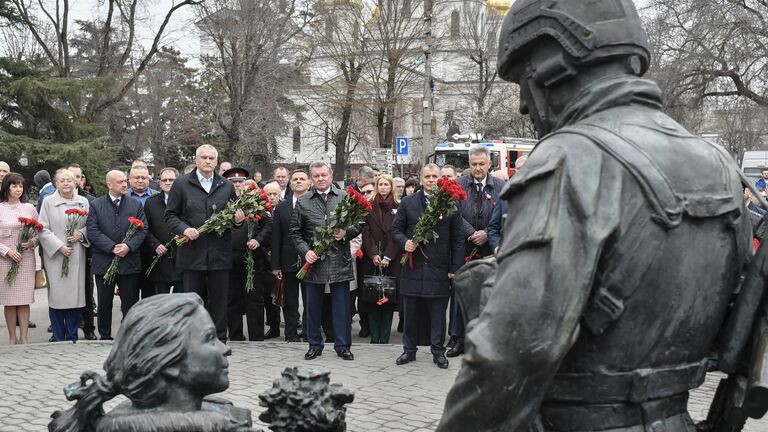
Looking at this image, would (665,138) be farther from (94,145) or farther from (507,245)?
(94,145)

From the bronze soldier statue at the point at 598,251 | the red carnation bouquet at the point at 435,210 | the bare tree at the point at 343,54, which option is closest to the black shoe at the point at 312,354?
the red carnation bouquet at the point at 435,210

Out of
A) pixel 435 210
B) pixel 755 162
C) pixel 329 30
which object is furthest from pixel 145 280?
pixel 755 162

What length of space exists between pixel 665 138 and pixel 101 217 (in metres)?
8.49

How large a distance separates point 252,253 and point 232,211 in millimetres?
1477

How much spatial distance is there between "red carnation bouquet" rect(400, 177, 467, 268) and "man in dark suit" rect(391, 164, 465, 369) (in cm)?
8

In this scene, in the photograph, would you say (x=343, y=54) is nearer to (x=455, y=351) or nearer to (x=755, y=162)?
(x=755, y=162)

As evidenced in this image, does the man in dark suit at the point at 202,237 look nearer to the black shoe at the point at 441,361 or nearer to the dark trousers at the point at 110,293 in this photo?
the dark trousers at the point at 110,293

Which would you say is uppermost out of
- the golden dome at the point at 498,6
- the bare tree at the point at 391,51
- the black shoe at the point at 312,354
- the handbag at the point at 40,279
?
the golden dome at the point at 498,6

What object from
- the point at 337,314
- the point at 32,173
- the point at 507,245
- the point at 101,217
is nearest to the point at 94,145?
the point at 32,173

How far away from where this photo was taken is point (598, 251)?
5.83 ft

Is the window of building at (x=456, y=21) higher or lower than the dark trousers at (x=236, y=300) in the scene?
higher

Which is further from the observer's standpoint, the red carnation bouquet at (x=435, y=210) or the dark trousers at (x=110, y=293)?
the dark trousers at (x=110, y=293)

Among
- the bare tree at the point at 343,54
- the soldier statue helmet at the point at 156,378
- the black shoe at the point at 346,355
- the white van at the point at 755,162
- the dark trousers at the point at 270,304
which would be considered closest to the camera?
the soldier statue helmet at the point at 156,378

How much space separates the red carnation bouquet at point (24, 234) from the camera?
361 inches
